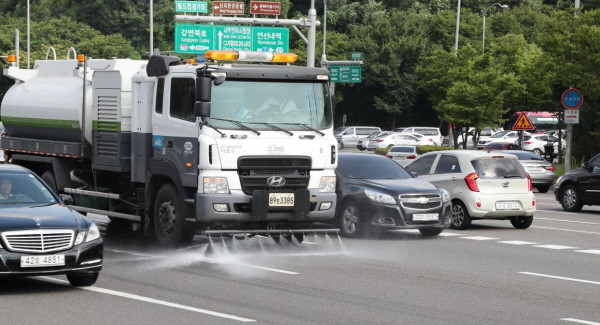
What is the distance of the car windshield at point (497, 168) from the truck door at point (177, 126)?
7394 mm

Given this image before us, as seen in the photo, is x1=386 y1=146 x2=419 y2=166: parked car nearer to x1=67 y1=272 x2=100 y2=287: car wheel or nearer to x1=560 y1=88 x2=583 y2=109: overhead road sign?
x1=560 y1=88 x2=583 y2=109: overhead road sign

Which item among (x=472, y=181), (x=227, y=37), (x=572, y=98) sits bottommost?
(x=472, y=181)

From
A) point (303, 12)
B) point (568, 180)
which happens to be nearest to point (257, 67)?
point (568, 180)

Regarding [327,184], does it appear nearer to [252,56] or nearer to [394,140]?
[252,56]

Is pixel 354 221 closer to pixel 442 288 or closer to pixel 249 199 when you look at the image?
pixel 249 199

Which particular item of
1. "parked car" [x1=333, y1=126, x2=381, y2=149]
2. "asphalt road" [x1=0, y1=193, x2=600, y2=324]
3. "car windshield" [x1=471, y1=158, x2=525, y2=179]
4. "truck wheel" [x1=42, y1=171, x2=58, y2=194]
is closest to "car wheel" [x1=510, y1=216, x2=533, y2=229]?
"car windshield" [x1=471, y1=158, x2=525, y2=179]

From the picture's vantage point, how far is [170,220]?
17.5 m

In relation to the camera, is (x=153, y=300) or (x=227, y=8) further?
(x=227, y=8)

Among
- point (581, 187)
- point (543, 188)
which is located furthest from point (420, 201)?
point (543, 188)

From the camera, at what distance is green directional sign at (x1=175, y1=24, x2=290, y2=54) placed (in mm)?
49312

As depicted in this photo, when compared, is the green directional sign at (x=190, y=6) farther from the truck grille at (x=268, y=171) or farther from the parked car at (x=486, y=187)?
the truck grille at (x=268, y=171)

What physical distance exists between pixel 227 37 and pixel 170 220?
32997mm

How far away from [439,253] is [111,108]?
574 cm

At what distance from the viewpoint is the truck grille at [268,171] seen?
54.6 feet
